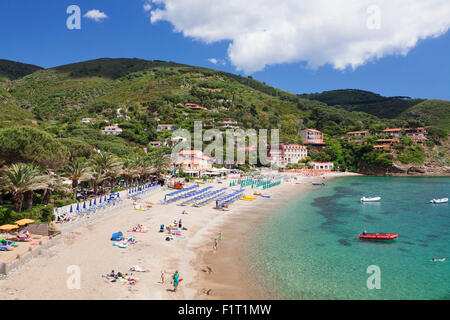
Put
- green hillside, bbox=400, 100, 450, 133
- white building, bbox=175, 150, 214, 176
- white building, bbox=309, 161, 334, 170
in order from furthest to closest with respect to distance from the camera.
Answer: green hillside, bbox=400, 100, 450, 133, white building, bbox=309, 161, 334, 170, white building, bbox=175, 150, 214, 176

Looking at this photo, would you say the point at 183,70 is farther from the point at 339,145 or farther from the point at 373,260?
the point at 373,260

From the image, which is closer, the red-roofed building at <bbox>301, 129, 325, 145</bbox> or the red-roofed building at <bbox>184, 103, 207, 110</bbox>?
the red-roofed building at <bbox>301, 129, 325, 145</bbox>

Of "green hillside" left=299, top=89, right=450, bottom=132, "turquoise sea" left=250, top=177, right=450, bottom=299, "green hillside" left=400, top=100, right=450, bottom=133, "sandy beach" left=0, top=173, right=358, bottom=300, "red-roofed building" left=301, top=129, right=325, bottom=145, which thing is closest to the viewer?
"sandy beach" left=0, top=173, right=358, bottom=300

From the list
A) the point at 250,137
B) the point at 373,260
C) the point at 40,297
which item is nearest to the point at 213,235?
the point at 373,260

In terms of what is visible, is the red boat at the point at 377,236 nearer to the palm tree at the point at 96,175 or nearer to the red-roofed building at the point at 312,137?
the palm tree at the point at 96,175

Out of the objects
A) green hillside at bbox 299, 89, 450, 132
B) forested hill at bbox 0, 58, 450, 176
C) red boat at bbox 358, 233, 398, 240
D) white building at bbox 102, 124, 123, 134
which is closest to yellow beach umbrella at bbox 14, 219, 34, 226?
→ red boat at bbox 358, 233, 398, 240

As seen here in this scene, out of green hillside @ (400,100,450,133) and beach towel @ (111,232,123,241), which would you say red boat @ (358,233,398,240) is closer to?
beach towel @ (111,232,123,241)

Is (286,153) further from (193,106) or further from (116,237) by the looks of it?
(116,237)
